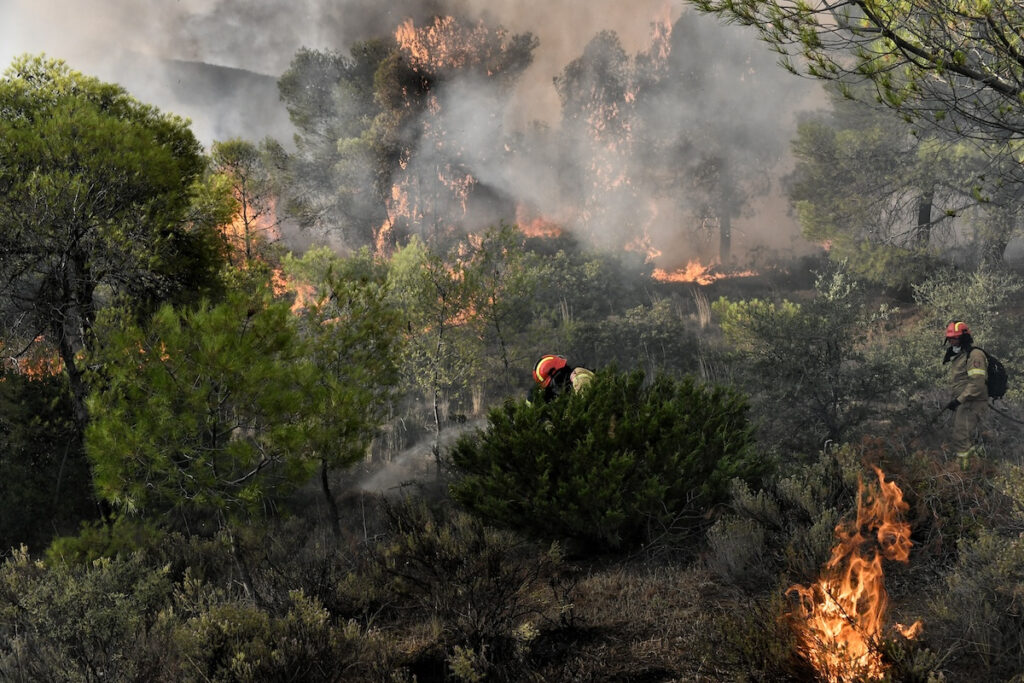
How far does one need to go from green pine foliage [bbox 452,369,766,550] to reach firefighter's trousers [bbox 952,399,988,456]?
14.6ft

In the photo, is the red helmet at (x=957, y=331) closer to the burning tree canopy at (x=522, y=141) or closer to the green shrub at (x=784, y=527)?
the green shrub at (x=784, y=527)

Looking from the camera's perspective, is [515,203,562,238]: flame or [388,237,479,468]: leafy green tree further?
[515,203,562,238]: flame

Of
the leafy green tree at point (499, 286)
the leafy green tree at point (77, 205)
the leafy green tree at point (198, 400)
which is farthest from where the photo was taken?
the leafy green tree at point (499, 286)

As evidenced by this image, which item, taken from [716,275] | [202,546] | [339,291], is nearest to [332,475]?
[202,546]

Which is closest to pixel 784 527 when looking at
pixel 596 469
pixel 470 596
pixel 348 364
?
pixel 596 469

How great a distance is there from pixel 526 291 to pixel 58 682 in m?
11.8

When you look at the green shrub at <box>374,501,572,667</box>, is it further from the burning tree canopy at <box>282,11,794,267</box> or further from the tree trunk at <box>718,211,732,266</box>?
the tree trunk at <box>718,211,732,266</box>

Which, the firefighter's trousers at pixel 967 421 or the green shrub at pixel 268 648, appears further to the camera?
the firefighter's trousers at pixel 967 421

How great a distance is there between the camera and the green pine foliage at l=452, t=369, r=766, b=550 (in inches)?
202

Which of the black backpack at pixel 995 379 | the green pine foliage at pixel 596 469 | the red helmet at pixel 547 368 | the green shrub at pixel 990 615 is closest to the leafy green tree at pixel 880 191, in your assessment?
the black backpack at pixel 995 379

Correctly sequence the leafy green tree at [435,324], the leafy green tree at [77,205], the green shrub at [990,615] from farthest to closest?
the leafy green tree at [435,324] → the leafy green tree at [77,205] → the green shrub at [990,615]

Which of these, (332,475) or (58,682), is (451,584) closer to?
(58,682)

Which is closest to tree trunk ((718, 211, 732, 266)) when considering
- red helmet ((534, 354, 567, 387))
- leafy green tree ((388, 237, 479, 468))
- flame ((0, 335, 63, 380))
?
leafy green tree ((388, 237, 479, 468))

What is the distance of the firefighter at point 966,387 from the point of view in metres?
8.06
